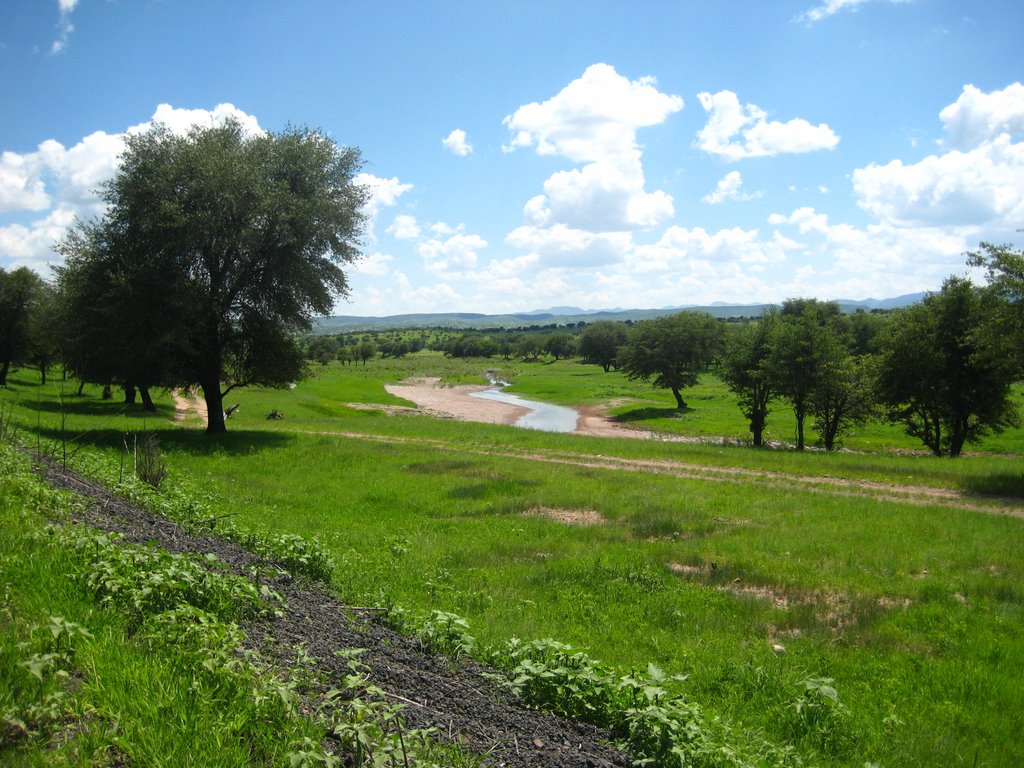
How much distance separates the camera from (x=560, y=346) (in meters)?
170

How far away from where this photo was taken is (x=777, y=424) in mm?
53688

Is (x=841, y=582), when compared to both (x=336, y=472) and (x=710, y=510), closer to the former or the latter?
(x=710, y=510)

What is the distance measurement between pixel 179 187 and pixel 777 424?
48.9m

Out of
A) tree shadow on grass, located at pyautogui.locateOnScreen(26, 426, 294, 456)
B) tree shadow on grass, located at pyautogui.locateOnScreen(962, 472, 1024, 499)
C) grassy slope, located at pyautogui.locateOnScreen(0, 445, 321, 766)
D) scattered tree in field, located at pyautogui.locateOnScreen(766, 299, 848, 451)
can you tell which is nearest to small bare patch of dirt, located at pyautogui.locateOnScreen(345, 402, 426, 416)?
tree shadow on grass, located at pyautogui.locateOnScreen(26, 426, 294, 456)

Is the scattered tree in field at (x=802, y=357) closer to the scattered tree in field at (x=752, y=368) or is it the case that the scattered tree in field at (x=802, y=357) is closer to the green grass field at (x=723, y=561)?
the scattered tree in field at (x=752, y=368)

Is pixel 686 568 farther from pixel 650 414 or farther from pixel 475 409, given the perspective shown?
pixel 475 409

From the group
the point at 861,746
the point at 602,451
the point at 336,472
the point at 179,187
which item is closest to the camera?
the point at 861,746

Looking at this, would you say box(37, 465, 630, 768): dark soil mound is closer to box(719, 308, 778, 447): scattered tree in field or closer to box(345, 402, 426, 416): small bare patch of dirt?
box(719, 308, 778, 447): scattered tree in field

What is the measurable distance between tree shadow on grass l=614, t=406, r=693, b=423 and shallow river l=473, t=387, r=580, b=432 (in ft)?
16.4

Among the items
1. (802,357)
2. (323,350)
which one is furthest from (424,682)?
(323,350)

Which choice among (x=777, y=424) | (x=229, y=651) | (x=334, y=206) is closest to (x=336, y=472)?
(x=334, y=206)

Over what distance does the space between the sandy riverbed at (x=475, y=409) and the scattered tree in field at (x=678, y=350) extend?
7450mm

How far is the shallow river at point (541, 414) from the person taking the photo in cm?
5519

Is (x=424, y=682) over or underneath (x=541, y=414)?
over
